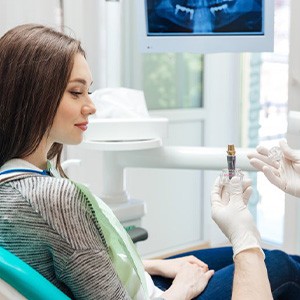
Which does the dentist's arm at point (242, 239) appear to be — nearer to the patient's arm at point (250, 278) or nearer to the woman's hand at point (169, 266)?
the patient's arm at point (250, 278)

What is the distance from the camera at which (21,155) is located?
1.09 m

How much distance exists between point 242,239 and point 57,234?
0.41 meters

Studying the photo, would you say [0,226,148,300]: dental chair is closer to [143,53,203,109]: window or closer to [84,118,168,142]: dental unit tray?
[84,118,168,142]: dental unit tray

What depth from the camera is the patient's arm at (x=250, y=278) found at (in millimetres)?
1097

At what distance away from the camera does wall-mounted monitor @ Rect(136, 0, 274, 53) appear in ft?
5.75

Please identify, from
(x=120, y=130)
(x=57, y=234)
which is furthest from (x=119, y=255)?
(x=120, y=130)

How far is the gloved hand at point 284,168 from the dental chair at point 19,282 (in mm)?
634

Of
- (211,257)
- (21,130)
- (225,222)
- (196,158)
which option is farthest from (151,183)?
(21,130)

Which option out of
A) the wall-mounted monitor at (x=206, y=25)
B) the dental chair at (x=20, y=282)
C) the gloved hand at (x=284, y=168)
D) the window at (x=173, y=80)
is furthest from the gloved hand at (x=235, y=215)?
the window at (x=173, y=80)

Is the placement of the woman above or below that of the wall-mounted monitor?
below

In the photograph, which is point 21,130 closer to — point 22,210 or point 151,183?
point 22,210

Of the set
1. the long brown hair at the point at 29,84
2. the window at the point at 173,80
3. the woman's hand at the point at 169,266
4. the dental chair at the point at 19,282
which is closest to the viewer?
the dental chair at the point at 19,282

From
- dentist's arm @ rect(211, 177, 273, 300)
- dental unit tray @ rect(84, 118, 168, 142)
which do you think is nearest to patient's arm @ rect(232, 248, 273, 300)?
dentist's arm @ rect(211, 177, 273, 300)

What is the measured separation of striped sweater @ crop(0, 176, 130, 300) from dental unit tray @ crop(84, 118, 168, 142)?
2.49ft
